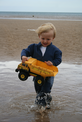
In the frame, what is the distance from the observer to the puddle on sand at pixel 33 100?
2.80m

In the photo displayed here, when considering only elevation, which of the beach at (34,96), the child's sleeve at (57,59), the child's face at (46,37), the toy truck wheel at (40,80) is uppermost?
the child's face at (46,37)

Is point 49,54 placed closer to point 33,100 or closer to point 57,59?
point 57,59

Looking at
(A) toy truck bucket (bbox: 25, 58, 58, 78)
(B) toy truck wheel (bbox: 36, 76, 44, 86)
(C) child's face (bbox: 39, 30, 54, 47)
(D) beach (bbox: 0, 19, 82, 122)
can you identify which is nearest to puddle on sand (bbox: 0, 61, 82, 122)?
(D) beach (bbox: 0, 19, 82, 122)

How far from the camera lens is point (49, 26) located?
265cm

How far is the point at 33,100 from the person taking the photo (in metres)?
3.38

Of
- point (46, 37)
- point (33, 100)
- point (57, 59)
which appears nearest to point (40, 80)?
point (57, 59)

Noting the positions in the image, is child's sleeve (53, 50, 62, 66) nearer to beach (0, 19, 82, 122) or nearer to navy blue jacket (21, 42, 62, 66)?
navy blue jacket (21, 42, 62, 66)

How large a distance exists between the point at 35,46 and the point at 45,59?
0.94 ft

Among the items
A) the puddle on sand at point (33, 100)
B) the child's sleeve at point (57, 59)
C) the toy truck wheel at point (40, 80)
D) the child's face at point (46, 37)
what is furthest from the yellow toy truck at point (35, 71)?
the puddle on sand at point (33, 100)

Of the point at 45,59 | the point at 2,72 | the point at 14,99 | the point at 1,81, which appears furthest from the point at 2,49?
the point at 45,59

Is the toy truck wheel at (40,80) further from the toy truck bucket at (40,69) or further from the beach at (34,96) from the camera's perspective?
the beach at (34,96)

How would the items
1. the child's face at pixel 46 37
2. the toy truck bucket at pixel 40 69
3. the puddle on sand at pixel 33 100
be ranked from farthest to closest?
the puddle on sand at pixel 33 100 → the child's face at pixel 46 37 → the toy truck bucket at pixel 40 69

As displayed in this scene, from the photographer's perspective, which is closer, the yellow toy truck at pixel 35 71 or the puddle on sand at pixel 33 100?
the yellow toy truck at pixel 35 71

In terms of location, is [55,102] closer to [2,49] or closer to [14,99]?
[14,99]
